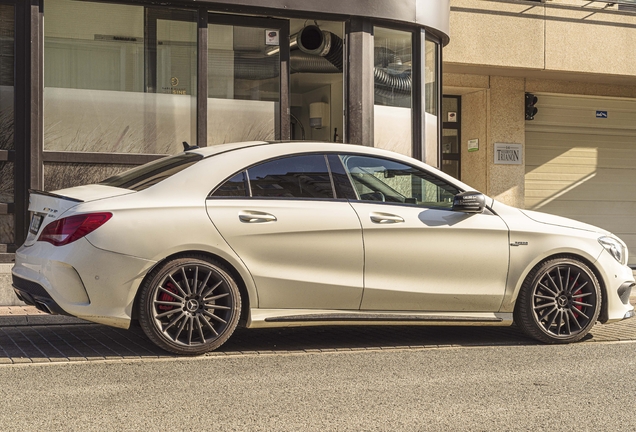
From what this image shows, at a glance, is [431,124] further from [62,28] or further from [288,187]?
[288,187]

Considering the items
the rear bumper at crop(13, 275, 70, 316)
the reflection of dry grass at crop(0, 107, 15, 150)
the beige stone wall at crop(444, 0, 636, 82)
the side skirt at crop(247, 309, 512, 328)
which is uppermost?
the beige stone wall at crop(444, 0, 636, 82)

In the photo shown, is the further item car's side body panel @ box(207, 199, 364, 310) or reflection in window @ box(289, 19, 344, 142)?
reflection in window @ box(289, 19, 344, 142)

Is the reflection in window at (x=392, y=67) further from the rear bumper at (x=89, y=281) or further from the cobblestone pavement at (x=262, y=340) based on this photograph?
the rear bumper at (x=89, y=281)

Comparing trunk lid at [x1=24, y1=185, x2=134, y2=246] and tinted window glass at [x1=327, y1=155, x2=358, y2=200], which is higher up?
tinted window glass at [x1=327, y1=155, x2=358, y2=200]

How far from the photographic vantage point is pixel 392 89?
12797 mm

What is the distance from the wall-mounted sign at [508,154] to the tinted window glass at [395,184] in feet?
30.8

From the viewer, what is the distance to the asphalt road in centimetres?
479

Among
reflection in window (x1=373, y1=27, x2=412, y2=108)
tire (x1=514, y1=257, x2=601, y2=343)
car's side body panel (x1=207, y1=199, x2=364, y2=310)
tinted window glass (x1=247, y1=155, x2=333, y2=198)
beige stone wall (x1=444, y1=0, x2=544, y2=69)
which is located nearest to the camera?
car's side body panel (x1=207, y1=199, x2=364, y2=310)

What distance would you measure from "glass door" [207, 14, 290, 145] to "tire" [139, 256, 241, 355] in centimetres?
539

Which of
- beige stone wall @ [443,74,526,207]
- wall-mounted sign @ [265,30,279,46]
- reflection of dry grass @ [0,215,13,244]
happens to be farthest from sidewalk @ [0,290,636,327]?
beige stone wall @ [443,74,526,207]

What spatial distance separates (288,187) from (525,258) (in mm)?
1986

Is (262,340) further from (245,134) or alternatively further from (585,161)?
(585,161)

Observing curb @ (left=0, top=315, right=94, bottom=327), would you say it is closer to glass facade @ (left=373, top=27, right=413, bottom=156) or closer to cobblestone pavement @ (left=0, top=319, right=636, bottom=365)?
cobblestone pavement @ (left=0, top=319, right=636, bottom=365)

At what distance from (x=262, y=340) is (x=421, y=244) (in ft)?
5.06
